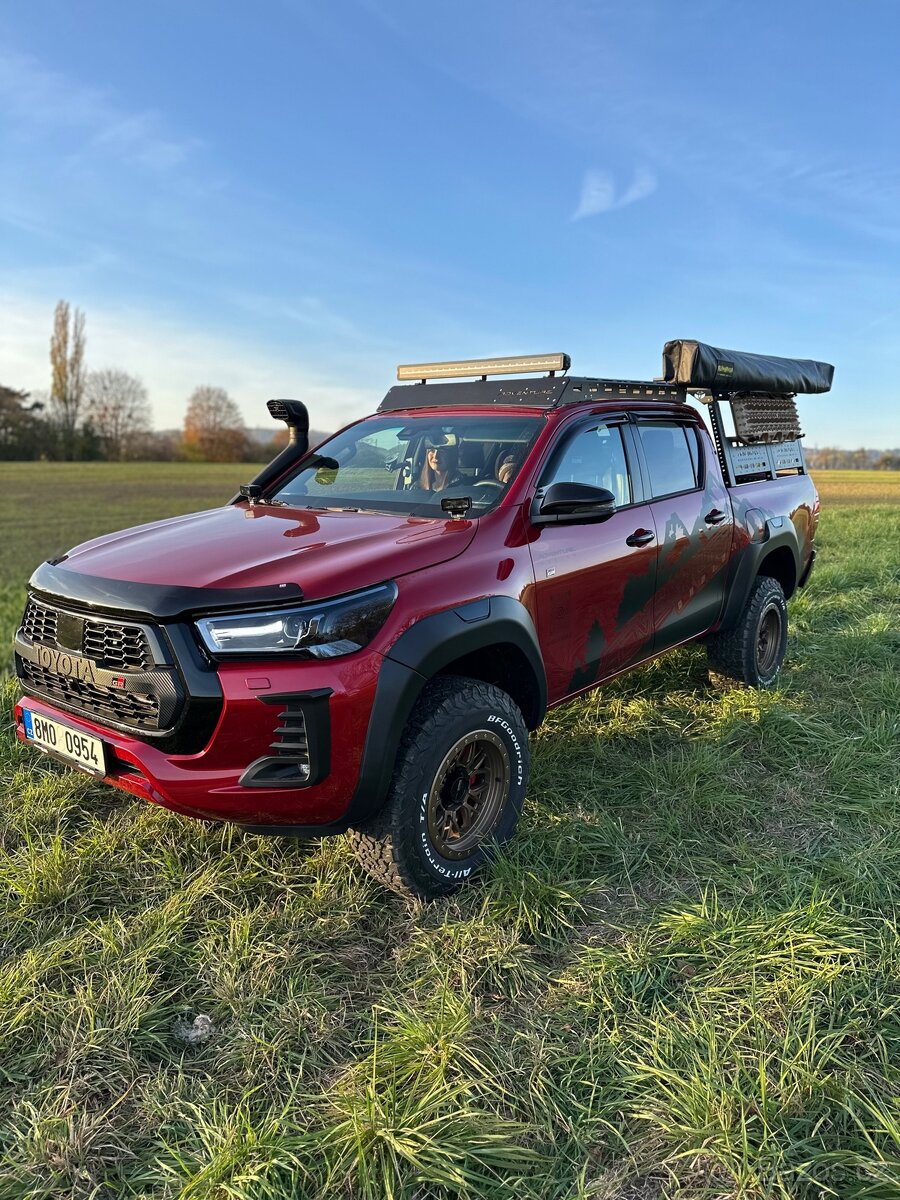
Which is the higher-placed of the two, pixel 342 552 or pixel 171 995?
pixel 342 552

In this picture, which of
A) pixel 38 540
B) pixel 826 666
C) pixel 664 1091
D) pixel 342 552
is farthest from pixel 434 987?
pixel 38 540

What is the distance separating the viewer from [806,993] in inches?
93.9

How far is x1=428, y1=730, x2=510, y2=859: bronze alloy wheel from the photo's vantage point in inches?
114

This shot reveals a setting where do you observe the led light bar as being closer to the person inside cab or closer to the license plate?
the person inside cab

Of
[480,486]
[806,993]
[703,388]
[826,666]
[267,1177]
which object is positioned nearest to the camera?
[267,1177]

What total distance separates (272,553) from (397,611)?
53 cm

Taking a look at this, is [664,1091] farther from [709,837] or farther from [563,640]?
[563,640]

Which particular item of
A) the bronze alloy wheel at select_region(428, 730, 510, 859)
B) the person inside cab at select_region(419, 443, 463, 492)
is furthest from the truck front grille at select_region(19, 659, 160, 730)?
the person inside cab at select_region(419, 443, 463, 492)

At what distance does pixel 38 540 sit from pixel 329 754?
1336 cm

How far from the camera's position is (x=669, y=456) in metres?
4.42

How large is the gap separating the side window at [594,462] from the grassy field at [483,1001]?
149 centimetres

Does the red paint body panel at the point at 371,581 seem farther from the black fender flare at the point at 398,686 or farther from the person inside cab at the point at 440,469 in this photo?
the person inside cab at the point at 440,469

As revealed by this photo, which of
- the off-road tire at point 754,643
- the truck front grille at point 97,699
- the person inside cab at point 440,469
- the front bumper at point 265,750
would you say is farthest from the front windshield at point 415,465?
the off-road tire at point 754,643

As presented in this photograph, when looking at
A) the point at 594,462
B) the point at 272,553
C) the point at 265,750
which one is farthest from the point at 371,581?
A: the point at 594,462
